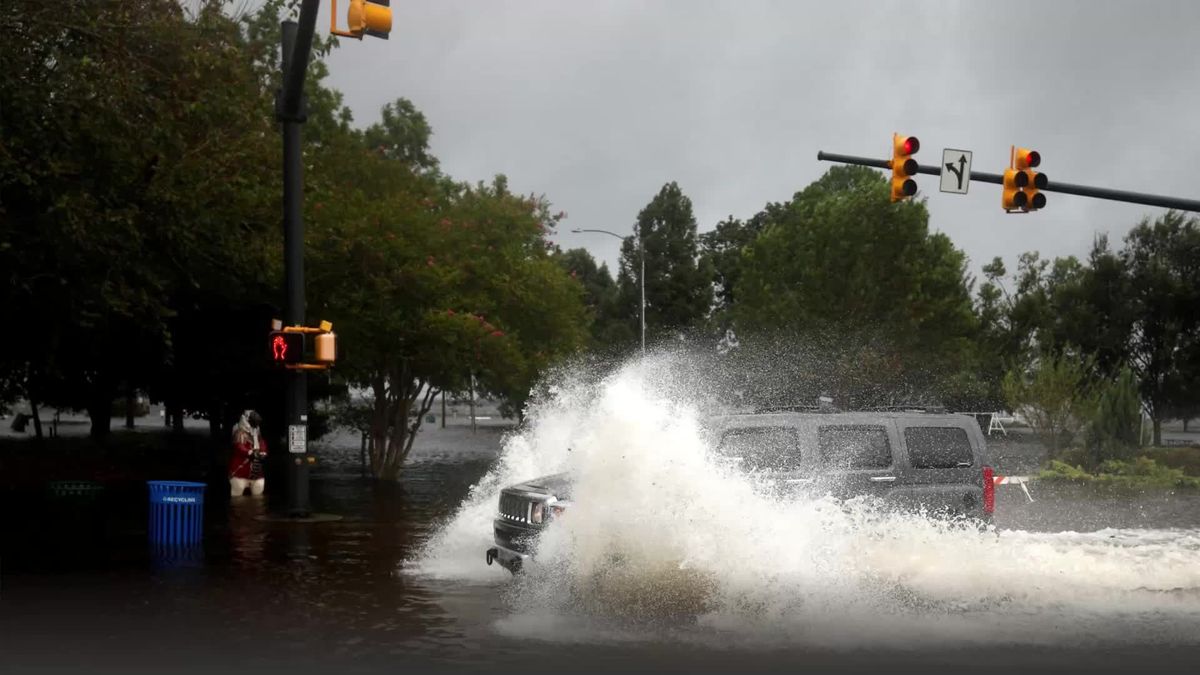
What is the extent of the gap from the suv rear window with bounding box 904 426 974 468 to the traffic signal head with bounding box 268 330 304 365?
28.5 feet

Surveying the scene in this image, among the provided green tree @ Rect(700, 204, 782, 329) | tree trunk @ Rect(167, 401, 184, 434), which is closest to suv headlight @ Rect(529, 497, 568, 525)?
tree trunk @ Rect(167, 401, 184, 434)

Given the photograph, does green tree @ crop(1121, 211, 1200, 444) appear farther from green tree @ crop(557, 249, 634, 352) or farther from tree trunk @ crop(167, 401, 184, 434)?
tree trunk @ crop(167, 401, 184, 434)

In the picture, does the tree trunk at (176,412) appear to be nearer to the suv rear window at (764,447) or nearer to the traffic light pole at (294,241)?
the traffic light pole at (294,241)

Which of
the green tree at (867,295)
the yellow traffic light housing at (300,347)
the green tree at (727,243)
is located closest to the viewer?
the yellow traffic light housing at (300,347)

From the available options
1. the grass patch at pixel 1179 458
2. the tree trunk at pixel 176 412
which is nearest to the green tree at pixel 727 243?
the tree trunk at pixel 176 412

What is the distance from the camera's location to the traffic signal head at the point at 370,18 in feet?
38.9

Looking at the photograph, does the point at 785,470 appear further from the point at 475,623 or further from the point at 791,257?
the point at 791,257

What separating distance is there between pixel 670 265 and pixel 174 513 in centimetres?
5979

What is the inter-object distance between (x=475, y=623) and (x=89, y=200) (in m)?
8.62

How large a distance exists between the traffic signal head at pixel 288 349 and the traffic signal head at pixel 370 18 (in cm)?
668

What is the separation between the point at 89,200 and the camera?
16.2 meters

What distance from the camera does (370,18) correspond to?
39.2 ft

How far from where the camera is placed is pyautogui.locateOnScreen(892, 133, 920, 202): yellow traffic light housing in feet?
64.6

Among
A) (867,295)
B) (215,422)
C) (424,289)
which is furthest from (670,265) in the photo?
(424,289)
